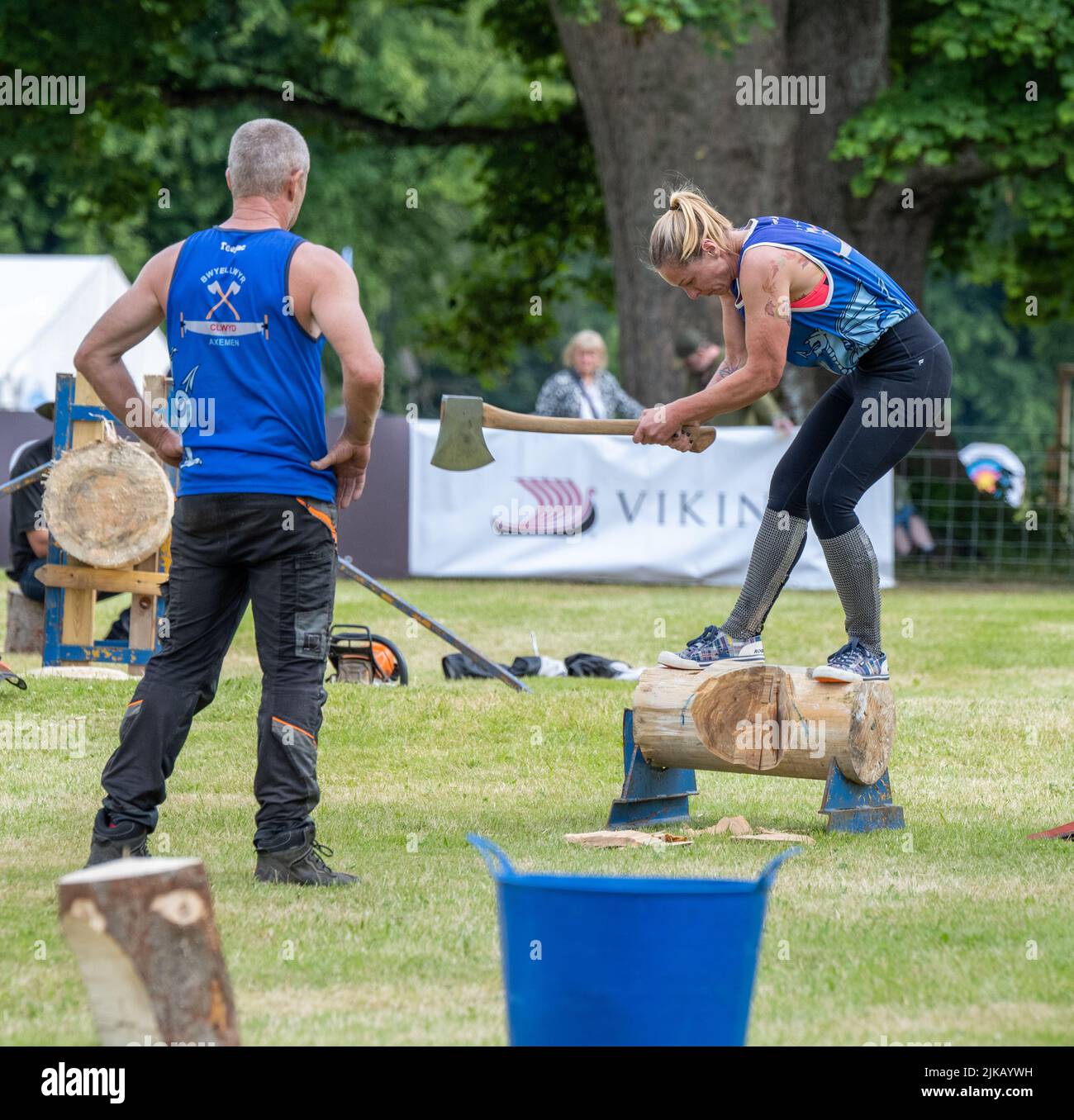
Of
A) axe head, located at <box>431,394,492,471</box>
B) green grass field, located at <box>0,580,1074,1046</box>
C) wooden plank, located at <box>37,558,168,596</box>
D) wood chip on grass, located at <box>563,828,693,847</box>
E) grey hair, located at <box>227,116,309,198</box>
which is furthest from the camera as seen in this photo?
wooden plank, located at <box>37,558,168,596</box>

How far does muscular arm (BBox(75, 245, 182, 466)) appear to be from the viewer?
514cm

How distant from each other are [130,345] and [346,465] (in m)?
0.81

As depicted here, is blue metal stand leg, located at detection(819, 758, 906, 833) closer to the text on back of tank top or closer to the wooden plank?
the text on back of tank top

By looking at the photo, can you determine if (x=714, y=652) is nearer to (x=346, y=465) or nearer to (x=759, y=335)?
(x=759, y=335)

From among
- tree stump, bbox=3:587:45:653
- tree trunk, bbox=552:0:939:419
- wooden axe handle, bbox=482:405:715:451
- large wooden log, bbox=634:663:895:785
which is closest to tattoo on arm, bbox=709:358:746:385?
wooden axe handle, bbox=482:405:715:451

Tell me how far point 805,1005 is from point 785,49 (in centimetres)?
1517

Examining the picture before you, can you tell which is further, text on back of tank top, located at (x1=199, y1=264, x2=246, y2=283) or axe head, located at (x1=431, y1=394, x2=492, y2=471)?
axe head, located at (x1=431, y1=394, x2=492, y2=471)

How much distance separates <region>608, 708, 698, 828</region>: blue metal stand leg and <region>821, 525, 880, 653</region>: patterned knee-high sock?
0.87 m

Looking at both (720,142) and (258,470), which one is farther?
(720,142)

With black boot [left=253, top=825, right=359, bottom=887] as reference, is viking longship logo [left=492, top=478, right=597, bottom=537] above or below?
above

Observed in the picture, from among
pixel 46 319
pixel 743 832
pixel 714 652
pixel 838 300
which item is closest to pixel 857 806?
pixel 743 832

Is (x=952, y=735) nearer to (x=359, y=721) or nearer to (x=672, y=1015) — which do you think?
(x=359, y=721)

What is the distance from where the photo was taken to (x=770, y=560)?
6.14 m
